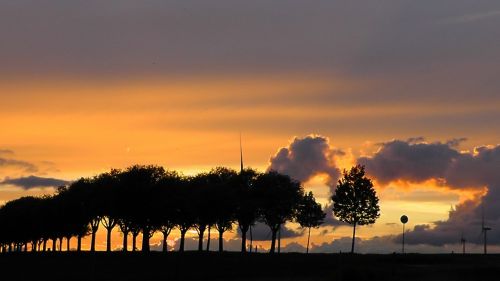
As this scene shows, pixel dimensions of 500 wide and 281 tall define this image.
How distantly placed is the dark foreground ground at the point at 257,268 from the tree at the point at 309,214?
45.6 m

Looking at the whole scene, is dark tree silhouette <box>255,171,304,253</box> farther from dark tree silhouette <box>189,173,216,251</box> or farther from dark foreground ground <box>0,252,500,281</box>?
dark foreground ground <box>0,252,500,281</box>

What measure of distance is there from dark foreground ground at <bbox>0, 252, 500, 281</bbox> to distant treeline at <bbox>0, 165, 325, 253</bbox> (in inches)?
723

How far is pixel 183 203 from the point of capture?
156125 mm

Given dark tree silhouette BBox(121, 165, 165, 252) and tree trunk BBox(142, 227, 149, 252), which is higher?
dark tree silhouette BBox(121, 165, 165, 252)

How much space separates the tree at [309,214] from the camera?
17900cm

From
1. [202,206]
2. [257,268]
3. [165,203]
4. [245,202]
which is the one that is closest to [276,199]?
[245,202]

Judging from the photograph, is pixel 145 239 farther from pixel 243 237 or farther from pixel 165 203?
pixel 243 237

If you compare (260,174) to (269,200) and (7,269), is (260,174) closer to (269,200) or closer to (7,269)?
(269,200)

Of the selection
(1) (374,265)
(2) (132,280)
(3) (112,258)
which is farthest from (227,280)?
(3) (112,258)

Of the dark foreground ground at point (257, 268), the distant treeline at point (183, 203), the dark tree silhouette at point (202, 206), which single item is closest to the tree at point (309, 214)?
the distant treeline at point (183, 203)

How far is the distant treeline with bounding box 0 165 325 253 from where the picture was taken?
15688 centimetres

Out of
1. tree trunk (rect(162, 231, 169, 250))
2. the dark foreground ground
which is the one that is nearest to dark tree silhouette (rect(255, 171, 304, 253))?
tree trunk (rect(162, 231, 169, 250))

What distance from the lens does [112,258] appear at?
448 ft

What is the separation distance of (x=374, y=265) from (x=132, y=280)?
31160 millimetres
